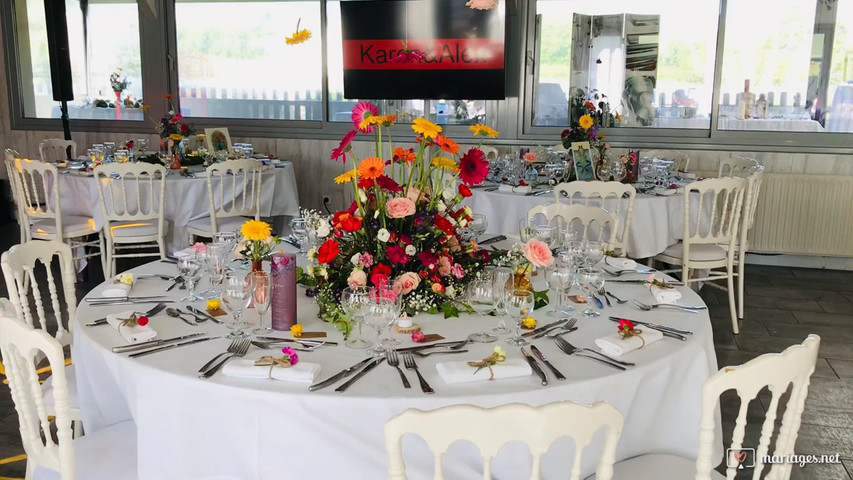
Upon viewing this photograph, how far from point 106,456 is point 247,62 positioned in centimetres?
580

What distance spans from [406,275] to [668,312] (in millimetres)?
838

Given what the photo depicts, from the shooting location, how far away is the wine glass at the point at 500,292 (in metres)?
2.11

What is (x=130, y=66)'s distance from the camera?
7363 millimetres

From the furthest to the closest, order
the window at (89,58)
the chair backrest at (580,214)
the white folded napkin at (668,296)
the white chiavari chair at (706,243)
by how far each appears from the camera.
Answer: the window at (89,58), the white chiavari chair at (706,243), the chair backrest at (580,214), the white folded napkin at (668,296)

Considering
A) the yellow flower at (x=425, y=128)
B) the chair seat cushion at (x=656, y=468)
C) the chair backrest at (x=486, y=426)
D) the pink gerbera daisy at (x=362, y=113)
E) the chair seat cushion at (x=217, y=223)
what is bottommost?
the chair seat cushion at (x=656, y=468)

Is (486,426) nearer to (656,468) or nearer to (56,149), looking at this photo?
(656,468)

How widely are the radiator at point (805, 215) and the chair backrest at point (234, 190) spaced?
13.1ft

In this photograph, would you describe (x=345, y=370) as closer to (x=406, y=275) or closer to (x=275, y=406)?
(x=275, y=406)

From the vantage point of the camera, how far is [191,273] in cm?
239

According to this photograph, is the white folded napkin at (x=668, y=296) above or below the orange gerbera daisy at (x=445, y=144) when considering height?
below

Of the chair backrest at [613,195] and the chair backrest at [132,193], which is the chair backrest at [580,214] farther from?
the chair backrest at [132,193]

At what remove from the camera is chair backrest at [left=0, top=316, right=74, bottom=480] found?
1.70 meters

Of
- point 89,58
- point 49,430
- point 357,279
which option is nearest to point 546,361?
point 357,279

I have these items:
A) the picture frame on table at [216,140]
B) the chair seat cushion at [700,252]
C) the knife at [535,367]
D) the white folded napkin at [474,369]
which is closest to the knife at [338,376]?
the white folded napkin at [474,369]
